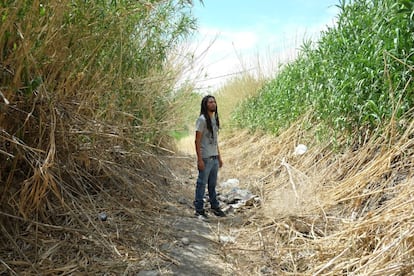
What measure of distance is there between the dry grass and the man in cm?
53

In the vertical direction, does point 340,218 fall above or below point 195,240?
above

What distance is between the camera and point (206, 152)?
4023 mm

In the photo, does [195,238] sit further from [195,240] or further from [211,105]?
[211,105]

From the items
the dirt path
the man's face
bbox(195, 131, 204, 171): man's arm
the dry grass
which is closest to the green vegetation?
the dry grass

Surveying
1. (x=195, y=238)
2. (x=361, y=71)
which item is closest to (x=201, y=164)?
(x=195, y=238)

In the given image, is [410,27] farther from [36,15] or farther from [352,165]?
[36,15]

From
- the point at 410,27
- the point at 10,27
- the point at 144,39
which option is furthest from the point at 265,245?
the point at 144,39

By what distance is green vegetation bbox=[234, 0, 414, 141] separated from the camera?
296 centimetres

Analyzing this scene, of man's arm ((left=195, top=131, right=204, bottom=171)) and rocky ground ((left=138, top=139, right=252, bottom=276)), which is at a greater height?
man's arm ((left=195, top=131, right=204, bottom=171))

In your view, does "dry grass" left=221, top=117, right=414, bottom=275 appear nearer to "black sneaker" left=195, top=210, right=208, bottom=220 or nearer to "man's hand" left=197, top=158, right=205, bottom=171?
"black sneaker" left=195, top=210, right=208, bottom=220

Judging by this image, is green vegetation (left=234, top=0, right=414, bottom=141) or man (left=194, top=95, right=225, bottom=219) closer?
green vegetation (left=234, top=0, right=414, bottom=141)

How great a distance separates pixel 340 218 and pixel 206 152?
167cm

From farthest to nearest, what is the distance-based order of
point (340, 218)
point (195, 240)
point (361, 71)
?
point (361, 71) → point (195, 240) → point (340, 218)

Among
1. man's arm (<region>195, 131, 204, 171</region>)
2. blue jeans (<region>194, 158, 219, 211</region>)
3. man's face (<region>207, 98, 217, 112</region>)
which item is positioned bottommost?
blue jeans (<region>194, 158, 219, 211</region>)
